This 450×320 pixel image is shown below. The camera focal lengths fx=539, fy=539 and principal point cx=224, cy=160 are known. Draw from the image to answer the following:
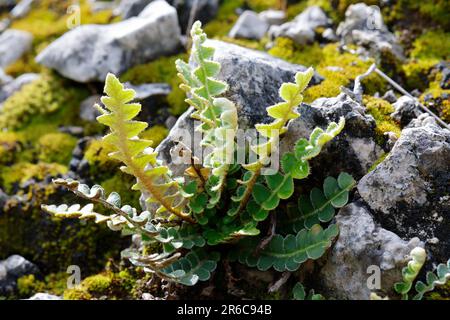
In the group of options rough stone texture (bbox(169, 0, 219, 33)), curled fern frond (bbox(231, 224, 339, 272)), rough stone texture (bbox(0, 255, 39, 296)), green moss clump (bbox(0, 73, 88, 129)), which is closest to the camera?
curled fern frond (bbox(231, 224, 339, 272))

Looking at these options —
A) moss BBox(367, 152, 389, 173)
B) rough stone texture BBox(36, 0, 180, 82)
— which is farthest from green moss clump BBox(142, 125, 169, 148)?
moss BBox(367, 152, 389, 173)

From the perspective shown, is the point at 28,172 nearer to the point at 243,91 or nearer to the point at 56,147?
the point at 56,147

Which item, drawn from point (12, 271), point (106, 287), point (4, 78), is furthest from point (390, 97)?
point (4, 78)

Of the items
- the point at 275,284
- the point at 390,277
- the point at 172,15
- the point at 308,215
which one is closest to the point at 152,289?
the point at 275,284

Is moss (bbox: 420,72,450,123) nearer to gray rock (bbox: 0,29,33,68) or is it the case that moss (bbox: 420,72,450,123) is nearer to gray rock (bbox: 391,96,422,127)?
gray rock (bbox: 391,96,422,127)

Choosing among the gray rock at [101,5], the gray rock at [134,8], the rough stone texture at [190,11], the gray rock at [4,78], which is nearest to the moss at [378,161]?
the rough stone texture at [190,11]

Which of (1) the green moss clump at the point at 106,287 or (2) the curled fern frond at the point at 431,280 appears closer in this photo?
(2) the curled fern frond at the point at 431,280

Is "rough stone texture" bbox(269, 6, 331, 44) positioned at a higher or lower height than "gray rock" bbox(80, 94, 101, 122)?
higher

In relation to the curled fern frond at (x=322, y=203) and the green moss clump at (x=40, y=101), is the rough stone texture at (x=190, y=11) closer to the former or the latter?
the green moss clump at (x=40, y=101)

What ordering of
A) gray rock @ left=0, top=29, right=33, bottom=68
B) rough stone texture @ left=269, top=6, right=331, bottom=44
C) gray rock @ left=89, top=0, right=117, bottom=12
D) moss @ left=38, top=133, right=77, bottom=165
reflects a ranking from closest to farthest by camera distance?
moss @ left=38, top=133, right=77, bottom=165
rough stone texture @ left=269, top=6, right=331, bottom=44
gray rock @ left=0, top=29, right=33, bottom=68
gray rock @ left=89, top=0, right=117, bottom=12
